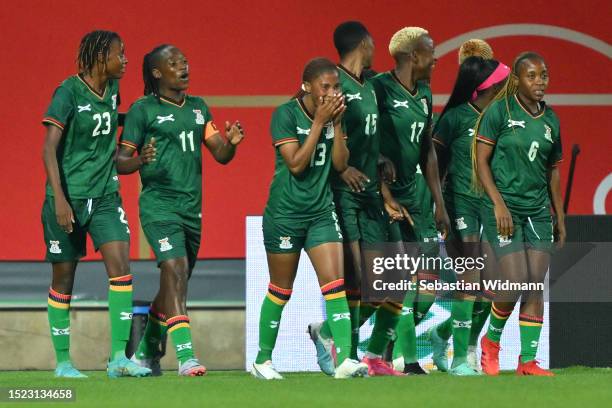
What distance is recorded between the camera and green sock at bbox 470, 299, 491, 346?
31.4 feet

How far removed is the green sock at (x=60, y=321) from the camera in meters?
8.65

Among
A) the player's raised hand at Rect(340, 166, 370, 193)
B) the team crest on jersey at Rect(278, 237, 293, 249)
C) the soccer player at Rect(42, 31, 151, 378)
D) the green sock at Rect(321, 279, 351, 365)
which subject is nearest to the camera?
the green sock at Rect(321, 279, 351, 365)

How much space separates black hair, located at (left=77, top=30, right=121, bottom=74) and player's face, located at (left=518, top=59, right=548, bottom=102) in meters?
2.34

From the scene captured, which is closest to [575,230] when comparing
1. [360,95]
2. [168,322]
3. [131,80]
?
[360,95]

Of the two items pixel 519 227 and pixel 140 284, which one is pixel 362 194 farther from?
pixel 140 284

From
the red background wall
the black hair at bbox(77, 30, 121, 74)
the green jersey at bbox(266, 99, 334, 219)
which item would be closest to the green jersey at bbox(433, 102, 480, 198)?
the green jersey at bbox(266, 99, 334, 219)

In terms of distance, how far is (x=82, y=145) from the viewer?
8531mm

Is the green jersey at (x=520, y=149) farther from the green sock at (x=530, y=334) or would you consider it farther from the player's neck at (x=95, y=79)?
the player's neck at (x=95, y=79)

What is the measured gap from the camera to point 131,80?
12.3 m

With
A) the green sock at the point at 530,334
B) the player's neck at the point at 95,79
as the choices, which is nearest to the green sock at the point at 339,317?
the green sock at the point at 530,334

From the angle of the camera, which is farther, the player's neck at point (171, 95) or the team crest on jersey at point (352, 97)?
the player's neck at point (171, 95)

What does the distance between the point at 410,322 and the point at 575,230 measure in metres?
1.55

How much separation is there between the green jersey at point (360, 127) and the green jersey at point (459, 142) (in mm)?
966

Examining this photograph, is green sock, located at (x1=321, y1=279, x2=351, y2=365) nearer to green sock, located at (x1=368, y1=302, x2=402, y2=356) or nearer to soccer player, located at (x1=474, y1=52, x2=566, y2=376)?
green sock, located at (x1=368, y1=302, x2=402, y2=356)
